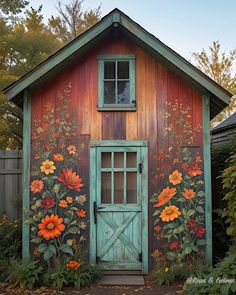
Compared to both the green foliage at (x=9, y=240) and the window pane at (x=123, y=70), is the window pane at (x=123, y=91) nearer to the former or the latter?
the window pane at (x=123, y=70)

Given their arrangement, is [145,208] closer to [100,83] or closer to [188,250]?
[188,250]

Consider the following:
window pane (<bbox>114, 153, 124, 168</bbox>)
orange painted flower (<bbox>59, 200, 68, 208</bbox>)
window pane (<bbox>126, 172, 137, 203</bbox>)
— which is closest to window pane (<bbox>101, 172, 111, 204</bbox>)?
window pane (<bbox>114, 153, 124, 168</bbox>)

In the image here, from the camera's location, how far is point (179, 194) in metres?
5.87

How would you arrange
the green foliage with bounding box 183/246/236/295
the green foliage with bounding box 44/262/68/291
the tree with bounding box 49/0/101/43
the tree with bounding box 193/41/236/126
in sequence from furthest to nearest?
the tree with bounding box 193/41/236/126
the tree with bounding box 49/0/101/43
the green foliage with bounding box 44/262/68/291
the green foliage with bounding box 183/246/236/295

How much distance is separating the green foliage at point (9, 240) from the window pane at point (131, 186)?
2.23 meters

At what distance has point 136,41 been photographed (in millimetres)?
5910

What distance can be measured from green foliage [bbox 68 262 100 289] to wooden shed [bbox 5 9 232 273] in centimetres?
25

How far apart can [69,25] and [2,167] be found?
467 inches

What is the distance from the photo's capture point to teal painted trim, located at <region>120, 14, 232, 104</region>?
552 centimetres

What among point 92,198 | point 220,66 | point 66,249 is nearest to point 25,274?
point 66,249

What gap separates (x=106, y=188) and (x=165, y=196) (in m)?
1.06

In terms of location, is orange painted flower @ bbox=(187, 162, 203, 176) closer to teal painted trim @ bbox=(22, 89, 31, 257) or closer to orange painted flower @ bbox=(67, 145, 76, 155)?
orange painted flower @ bbox=(67, 145, 76, 155)

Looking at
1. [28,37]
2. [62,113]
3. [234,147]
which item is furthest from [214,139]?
[28,37]

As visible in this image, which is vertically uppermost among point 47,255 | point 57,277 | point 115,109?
point 115,109
